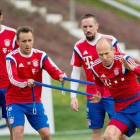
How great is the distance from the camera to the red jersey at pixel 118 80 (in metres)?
9.34

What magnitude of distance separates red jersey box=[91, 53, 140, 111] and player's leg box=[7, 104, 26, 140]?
1.47 meters

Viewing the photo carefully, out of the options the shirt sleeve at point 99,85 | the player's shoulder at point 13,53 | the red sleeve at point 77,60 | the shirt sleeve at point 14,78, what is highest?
the player's shoulder at point 13,53

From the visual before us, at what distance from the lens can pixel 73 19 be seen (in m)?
25.0

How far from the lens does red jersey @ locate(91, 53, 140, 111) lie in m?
9.34

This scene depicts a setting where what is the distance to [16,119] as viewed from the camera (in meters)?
10.1

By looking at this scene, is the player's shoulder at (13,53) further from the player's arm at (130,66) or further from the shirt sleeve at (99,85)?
the player's arm at (130,66)

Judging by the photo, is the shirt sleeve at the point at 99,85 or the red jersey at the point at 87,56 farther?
the red jersey at the point at 87,56

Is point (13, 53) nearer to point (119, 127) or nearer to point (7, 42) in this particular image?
point (7, 42)

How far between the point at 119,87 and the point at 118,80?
0.12 m

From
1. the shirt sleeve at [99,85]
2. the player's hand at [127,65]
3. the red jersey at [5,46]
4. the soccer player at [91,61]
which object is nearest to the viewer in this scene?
the player's hand at [127,65]

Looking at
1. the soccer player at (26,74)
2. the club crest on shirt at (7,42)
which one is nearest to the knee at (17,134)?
the soccer player at (26,74)

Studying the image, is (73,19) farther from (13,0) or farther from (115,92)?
(115,92)

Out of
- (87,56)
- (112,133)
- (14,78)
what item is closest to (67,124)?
(87,56)

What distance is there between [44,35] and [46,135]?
13.6m
